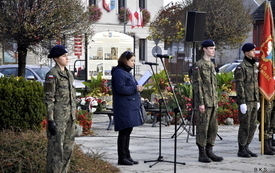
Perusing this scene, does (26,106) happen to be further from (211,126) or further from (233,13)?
(233,13)

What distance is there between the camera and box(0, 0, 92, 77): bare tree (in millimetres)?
23516

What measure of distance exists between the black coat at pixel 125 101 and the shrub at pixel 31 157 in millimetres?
652

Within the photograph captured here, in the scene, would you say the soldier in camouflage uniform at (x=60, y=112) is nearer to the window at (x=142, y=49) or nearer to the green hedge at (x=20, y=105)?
the green hedge at (x=20, y=105)

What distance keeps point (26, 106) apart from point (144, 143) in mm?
2668

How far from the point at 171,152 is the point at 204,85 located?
5.72ft

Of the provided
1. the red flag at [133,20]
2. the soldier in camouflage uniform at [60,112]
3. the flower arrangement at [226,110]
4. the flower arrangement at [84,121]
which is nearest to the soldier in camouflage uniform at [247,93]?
the soldier in camouflage uniform at [60,112]

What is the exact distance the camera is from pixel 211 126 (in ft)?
35.4

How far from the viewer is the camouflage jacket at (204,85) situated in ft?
34.7

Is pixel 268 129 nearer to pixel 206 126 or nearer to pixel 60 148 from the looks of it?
pixel 206 126

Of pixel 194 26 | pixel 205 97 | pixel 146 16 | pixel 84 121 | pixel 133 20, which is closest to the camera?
pixel 205 97

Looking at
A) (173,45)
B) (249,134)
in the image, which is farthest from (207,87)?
(173,45)

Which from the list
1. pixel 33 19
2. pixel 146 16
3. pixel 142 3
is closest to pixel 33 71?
pixel 33 19

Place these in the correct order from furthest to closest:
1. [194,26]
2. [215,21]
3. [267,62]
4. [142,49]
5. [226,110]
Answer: [142,49]
[215,21]
[226,110]
[194,26]
[267,62]

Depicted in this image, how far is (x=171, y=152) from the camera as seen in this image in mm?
11867
